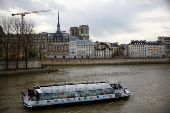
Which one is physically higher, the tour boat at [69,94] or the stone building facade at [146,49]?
the stone building facade at [146,49]

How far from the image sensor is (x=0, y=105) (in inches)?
795

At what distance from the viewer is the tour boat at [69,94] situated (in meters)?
19.3

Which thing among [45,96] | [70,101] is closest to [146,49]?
[70,101]

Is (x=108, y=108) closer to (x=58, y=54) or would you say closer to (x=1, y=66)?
(x=1, y=66)

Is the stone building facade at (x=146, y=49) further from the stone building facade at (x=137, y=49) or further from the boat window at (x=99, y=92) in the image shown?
the boat window at (x=99, y=92)

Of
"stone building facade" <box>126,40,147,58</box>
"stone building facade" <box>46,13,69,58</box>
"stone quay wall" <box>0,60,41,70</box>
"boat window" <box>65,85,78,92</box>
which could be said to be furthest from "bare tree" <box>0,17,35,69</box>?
"stone building facade" <box>126,40,147,58</box>

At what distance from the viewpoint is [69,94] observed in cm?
2014

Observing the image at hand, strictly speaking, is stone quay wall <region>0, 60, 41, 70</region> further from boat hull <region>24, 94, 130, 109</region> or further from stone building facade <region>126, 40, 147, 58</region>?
stone building facade <region>126, 40, 147, 58</region>

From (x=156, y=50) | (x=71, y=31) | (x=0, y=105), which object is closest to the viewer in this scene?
(x=0, y=105)

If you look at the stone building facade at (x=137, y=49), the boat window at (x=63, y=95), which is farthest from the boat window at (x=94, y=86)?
the stone building facade at (x=137, y=49)

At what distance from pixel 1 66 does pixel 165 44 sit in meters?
119

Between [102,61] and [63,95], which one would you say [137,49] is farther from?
[63,95]

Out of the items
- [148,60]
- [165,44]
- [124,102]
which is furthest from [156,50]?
[124,102]

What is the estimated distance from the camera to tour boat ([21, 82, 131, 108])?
63.2 ft
